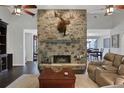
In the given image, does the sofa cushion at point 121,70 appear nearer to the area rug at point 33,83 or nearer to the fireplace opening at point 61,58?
the area rug at point 33,83

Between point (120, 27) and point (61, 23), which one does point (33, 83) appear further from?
point (120, 27)

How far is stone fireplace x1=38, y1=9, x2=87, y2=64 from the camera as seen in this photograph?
31.1 feet

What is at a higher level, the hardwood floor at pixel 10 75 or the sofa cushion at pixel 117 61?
the sofa cushion at pixel 117 61

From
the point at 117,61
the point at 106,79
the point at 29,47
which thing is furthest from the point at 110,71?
the point at 29,47

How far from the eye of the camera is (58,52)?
31.5ft

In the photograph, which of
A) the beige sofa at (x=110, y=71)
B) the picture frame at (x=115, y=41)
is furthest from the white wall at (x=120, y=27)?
the beige sofa at (x=110, y=71)

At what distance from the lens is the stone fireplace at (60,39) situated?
9.49 metres

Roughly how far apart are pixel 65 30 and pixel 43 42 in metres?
1.14

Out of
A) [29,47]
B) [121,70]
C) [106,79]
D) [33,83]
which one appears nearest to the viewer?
[106,79]

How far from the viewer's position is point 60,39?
955 centimetres

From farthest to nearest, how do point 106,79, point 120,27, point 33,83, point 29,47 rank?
point 29,47, point 120,27, point 33,83, point 106,79

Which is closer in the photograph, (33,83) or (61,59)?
(33,83)

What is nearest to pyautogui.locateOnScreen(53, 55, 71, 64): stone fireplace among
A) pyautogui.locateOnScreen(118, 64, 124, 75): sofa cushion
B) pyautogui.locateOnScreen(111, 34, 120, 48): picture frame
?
pyautogui.locateOnScreen(111, 34, 120, 48): picture frame

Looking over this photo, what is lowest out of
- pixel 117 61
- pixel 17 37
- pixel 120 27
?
pixel 117 61
